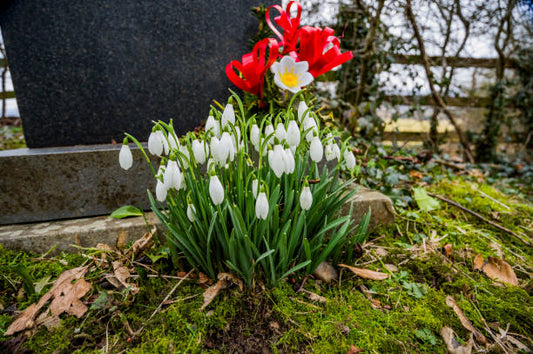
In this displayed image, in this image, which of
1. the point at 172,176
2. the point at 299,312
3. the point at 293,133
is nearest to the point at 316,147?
the point at 293,133

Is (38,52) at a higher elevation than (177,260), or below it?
higher

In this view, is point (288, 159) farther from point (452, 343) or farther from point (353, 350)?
point (452, 343)

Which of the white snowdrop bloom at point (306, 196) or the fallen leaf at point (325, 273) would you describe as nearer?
the white snowdrop bloom at point (306, 196)

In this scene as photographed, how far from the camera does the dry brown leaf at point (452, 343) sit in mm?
1107

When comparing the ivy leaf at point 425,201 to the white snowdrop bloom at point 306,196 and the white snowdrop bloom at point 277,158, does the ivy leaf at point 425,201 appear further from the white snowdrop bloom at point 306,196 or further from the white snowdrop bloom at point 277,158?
the white snowdrop bloom at point 277,158

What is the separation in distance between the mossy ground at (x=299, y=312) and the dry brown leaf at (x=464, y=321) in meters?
0.02

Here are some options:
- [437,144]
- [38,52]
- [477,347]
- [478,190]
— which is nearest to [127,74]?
[38,52]

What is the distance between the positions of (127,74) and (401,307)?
2352mm

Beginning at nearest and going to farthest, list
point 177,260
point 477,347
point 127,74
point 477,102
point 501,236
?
point 477,347, point 177,260, point 501,236, point 127,74, point 477,102

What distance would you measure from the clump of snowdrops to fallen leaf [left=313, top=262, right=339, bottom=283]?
0.21 feet

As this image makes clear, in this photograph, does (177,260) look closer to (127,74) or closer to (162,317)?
(162,317)

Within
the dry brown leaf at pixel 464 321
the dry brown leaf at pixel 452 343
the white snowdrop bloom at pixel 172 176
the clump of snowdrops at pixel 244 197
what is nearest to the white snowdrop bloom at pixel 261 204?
the clump of snowdrops at pixel 244 197

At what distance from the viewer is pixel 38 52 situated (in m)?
2.05

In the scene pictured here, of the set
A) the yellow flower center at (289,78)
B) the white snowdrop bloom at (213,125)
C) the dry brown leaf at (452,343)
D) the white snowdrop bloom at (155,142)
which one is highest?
the yellow flower center at (289,78)
